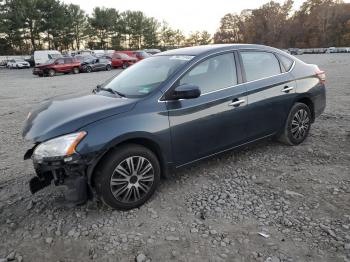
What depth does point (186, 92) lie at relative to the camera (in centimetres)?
341

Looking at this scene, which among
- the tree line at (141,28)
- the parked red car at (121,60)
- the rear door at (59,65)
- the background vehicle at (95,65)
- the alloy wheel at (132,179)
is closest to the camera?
the alloy wheel at (132,179)

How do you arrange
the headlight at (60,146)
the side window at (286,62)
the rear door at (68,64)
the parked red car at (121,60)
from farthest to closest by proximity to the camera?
the parked red car at (121,60) < the rear door at (68,64) < the side window at (286,62) < the headlight at (60,146)

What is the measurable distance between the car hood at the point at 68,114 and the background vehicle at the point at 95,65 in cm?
2410

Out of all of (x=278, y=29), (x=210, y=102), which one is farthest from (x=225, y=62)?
(x=278, y=29)

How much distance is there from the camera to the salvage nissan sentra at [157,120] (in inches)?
120

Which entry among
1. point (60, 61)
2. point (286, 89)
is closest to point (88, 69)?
point (60, 61)

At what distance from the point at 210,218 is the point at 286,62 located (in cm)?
293

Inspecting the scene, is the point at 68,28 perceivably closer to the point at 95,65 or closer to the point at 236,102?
the point at 95,65

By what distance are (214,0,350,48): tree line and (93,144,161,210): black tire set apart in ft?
304

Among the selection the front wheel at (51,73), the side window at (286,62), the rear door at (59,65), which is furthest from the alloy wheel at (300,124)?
the rear door at (59,65)

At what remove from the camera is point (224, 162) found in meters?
4.56

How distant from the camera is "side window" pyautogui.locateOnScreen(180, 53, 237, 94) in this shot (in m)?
3.77

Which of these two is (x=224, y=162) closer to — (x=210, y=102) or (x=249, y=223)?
(x=210, y=102)

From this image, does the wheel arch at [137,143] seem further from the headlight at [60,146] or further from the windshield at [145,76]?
the windshield at [145,76]
